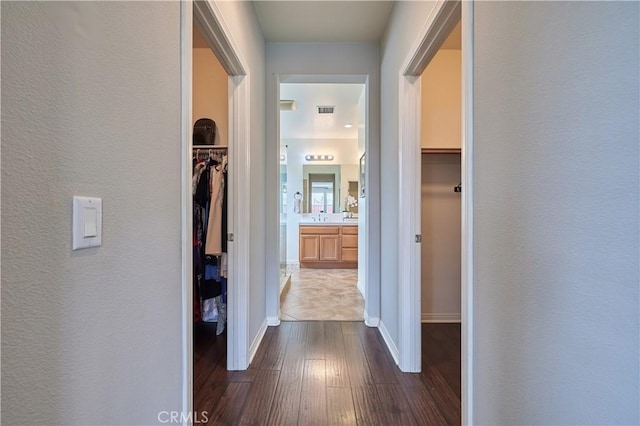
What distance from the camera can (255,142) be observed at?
92.7 inches

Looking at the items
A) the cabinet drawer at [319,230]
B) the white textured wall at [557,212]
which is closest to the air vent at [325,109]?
the cabinet drawer at [319,230]

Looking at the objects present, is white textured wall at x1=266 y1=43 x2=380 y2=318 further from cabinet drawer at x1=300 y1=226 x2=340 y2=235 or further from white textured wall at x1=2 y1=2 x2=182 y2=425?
cabinet drawer at x1=300 y1=226 x2=340 y2=235

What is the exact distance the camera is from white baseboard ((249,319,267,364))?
85.0 inches

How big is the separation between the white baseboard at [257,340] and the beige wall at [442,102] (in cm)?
223

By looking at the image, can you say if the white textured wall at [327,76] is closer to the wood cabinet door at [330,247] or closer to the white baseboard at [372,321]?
the white baseboard at [372,321]

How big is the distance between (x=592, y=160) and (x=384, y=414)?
5.08 feet

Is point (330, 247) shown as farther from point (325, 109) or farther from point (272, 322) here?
point (272, 322)

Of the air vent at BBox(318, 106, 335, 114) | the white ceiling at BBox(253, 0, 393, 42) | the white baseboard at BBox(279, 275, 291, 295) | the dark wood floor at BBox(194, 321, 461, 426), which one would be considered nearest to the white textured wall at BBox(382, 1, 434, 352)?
the white ceiling at BBox(253, 0, 393, 42)

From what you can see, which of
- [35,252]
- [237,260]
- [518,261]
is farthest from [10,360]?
[237,260]

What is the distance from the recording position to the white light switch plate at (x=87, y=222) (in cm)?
64

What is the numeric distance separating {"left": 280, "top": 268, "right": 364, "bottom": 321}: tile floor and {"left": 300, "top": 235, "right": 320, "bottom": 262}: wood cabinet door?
492mm

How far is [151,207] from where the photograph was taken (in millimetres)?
931

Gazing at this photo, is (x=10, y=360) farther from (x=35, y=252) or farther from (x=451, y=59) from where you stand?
(x=451, y=59)

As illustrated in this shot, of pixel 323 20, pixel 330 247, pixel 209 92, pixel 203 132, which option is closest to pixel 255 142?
pixel 203 132
